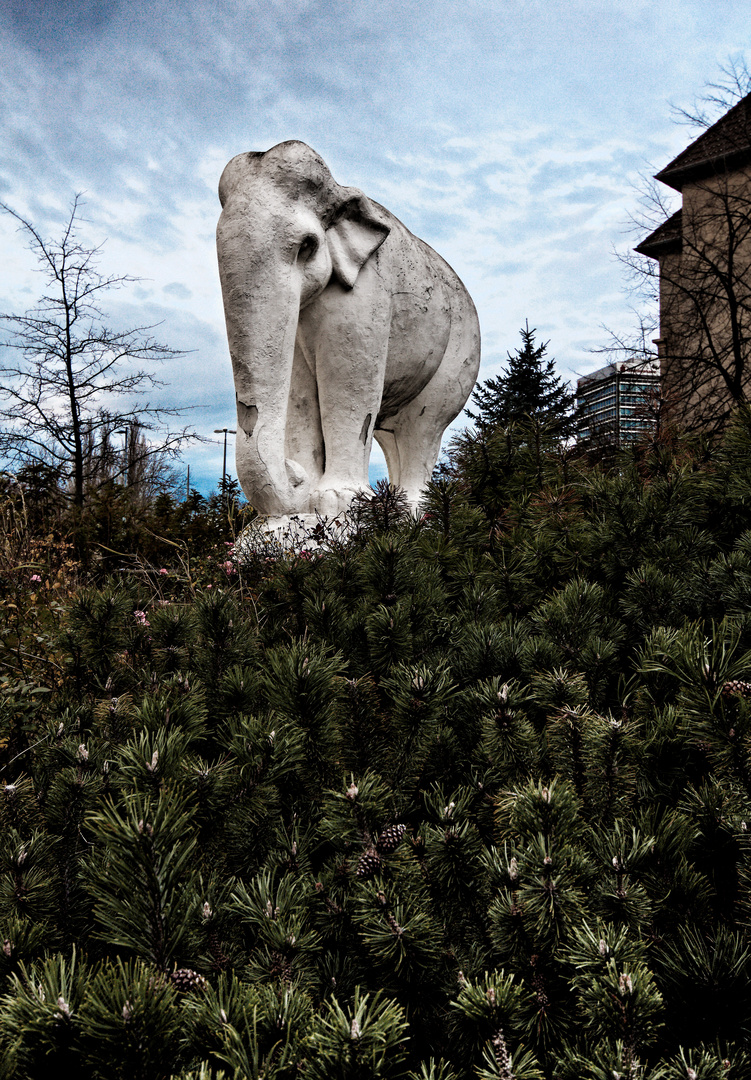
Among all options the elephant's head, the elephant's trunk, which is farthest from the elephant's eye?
the elephant's trunk

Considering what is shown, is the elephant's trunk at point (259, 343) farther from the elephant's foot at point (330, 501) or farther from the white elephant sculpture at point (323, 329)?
the elephant's foot at point (330, 501)

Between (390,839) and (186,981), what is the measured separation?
299 mm

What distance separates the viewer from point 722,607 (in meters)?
1.67

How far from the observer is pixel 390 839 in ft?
3.02

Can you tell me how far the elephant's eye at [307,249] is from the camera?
12.5ft

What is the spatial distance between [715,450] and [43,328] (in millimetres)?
13286

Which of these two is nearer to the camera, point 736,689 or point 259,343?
point 736,689

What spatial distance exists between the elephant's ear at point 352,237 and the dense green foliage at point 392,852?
111 inches

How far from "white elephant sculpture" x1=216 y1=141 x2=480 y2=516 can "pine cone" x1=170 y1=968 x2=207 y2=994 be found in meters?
3.10

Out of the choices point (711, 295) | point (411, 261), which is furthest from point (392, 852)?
point (711, 295)

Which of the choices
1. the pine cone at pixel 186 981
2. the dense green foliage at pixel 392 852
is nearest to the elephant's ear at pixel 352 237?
the dense green foliage at pixel 392 852

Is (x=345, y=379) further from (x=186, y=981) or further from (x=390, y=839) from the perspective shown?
(x=186, y=981)

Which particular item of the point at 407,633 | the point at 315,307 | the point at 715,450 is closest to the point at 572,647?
the point at 407,633

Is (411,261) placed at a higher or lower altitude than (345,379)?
higher
